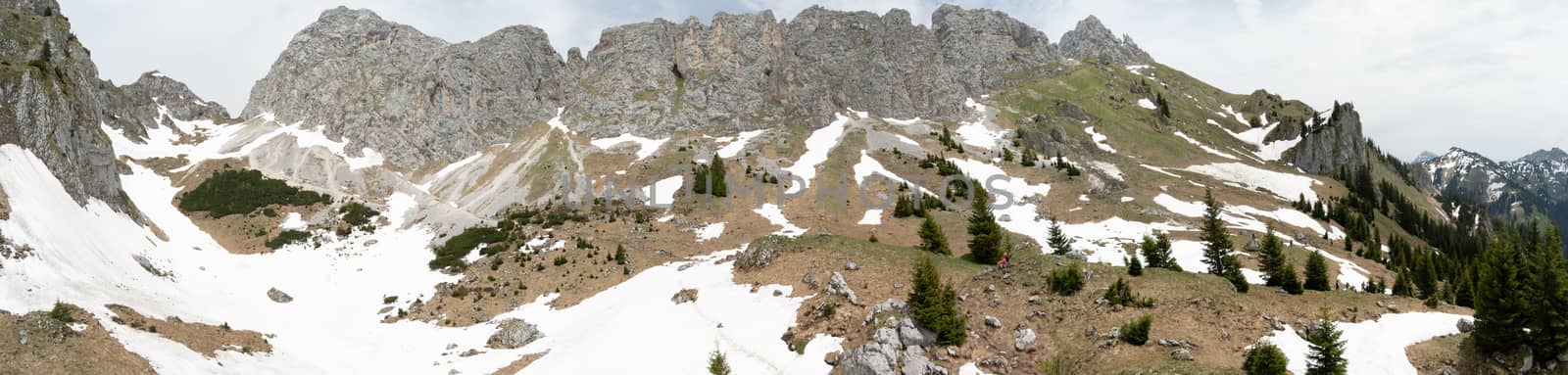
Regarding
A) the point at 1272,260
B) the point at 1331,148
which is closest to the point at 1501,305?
the point at 1272,260

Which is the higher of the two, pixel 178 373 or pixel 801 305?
pixel 801 305

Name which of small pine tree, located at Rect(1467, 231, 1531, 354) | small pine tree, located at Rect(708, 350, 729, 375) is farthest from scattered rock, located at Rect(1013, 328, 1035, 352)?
small pine tree, located at Rect(1467, 231, 1531, 354)

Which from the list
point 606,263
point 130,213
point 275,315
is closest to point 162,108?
point 130,213

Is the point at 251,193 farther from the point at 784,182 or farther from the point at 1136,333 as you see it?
the point at 1136,333

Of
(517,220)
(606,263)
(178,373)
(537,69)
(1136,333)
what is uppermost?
(537,69)

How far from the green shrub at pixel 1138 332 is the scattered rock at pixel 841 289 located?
9.74m

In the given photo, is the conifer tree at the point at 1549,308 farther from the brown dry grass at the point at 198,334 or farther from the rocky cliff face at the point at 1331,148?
the rocky cliff face at the point at 1331,148

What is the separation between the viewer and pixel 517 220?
2434 inches

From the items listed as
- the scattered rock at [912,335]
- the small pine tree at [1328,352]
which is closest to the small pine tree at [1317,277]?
the small pine tree at [1328,352]

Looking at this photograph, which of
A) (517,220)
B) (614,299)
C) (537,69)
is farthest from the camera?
(537,69)

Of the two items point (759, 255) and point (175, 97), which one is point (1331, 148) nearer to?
point (759, 255)

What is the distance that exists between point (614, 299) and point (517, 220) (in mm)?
29819

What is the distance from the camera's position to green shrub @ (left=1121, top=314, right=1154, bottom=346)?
21.3 metres

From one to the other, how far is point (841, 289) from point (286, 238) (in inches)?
2203
